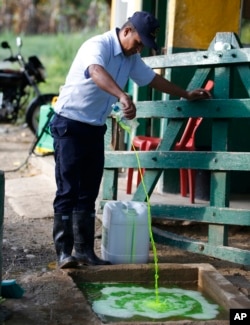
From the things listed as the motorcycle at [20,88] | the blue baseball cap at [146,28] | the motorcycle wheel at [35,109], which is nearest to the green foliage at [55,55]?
the motorcycle at [20,88]

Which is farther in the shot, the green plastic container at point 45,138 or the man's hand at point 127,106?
the green plastic container at point 45,138

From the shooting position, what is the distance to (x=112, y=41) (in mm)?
5301

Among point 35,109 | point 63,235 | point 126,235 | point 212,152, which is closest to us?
point 63,235

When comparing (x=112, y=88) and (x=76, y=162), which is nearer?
(x=112, y=88)

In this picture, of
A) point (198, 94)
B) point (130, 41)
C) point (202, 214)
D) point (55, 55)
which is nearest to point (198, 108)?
point (198, 94)

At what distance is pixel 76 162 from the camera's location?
5344 mm

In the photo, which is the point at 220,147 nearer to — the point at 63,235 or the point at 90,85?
the point at 90,85

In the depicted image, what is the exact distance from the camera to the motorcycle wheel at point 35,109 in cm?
1230

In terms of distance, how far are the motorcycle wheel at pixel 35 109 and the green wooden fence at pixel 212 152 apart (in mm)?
6089

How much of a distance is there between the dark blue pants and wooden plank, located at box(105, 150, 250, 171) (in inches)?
31.2

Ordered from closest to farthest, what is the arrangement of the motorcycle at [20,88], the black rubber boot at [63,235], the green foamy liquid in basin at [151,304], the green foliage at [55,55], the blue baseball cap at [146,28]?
the green foamy liquid in basin at [151,304], the blue baseball cap at [146,28], the black rubber boot at [63,235], the motorcycle at [20,88], the green foliage at [55,55]

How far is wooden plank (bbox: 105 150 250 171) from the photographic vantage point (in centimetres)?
572

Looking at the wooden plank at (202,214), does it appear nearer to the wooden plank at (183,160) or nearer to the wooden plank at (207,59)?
the wooden plank at (183,160)

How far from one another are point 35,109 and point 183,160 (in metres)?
6.70
